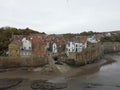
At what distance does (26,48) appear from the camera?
163ft

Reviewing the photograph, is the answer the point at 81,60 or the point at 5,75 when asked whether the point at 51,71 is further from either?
the point at 81,60

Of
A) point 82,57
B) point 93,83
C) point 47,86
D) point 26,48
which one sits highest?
point 26,48

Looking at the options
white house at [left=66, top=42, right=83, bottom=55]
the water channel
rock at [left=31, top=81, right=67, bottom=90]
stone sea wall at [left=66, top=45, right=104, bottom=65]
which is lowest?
the water channel

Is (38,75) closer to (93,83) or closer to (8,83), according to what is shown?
(8,83)

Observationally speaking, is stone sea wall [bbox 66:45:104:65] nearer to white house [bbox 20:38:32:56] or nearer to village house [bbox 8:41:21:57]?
white house [bbox 20:38:32:56]

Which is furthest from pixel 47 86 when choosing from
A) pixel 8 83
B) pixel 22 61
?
pixel 22 61

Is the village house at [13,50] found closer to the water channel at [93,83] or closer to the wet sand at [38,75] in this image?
the wet sand at [38,75]

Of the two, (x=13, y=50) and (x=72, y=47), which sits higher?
(x=13, y=50)

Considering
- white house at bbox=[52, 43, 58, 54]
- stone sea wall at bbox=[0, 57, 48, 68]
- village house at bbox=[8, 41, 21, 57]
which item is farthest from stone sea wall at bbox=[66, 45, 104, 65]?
village house at bbox=[8, 41, 21, 57]

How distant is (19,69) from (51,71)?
6.08 meters

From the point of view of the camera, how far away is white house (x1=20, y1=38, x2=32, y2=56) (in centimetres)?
4701

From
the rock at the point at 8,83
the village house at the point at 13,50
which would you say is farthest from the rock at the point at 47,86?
the village house at the point at 13,50

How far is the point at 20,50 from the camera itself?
1864 inches

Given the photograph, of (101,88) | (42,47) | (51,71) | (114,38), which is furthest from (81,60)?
(114,38)
